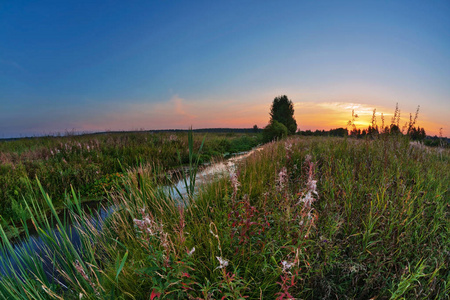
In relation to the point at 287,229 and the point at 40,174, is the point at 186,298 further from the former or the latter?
the point at 40,174

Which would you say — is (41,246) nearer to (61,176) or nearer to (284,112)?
(61,176)

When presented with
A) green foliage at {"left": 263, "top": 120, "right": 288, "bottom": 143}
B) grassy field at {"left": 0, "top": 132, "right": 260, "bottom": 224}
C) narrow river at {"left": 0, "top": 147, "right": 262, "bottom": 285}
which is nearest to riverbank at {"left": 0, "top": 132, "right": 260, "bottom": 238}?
grassy field at {"left": 0, "top": 132, "right": 260, "bottom": 224}

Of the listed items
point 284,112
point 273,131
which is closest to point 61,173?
point 273,131

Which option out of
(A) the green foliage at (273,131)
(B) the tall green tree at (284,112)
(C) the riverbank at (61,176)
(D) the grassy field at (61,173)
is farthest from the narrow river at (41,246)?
(B) the tall green tree at (284,112)

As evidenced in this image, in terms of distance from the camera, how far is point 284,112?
1473 inches

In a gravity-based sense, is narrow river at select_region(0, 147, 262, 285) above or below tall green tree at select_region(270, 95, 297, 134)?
below

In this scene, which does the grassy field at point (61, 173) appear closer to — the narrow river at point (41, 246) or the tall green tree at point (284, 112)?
the narrow river at point (41, 246)

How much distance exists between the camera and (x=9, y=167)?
7.30 meters

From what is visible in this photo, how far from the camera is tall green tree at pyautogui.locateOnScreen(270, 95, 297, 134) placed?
3657 cm

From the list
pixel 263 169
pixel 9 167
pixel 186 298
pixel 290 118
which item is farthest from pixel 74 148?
pixel 290 118

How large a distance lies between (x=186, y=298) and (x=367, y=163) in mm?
4413

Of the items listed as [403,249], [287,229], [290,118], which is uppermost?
[290,118]

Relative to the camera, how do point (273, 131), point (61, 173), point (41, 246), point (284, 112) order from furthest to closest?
point (284, 112) < point (273, 131) < point (61, 173) < point (41, 246)

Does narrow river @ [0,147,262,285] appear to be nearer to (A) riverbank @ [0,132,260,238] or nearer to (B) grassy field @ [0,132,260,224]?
(A) riverbank @ [0,132,260,238]
